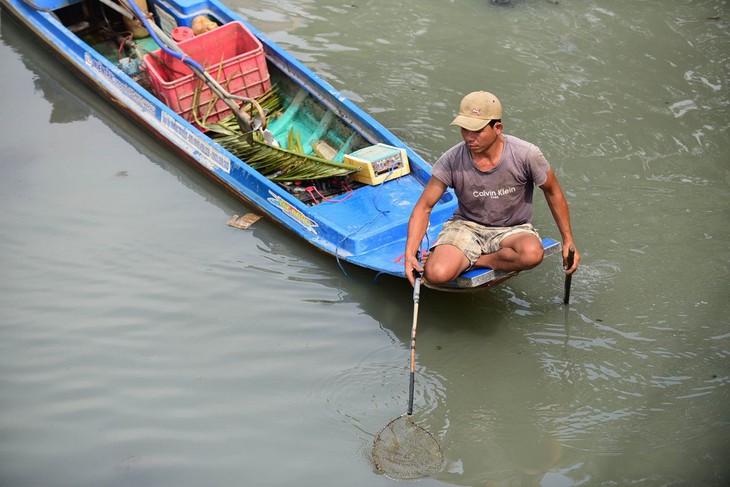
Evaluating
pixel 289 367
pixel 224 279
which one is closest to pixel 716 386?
pixel 289 367

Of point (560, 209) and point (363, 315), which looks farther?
point (363, 315)

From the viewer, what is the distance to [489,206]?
17.6 ft

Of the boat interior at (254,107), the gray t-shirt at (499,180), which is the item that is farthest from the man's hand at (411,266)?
the boat interior at (254,107)

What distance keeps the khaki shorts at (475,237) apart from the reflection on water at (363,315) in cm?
61

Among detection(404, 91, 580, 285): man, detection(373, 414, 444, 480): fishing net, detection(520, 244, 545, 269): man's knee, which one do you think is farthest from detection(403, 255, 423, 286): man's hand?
detection(373, 414, 444, 480): fishing net

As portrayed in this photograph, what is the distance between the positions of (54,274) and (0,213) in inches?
38.4

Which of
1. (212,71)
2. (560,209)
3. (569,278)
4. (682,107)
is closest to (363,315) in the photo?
(569,278)

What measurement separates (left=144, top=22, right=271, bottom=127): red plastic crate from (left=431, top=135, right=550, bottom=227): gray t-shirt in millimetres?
2727

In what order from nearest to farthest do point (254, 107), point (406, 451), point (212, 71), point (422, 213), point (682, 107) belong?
point (406, 451) < point (422, 213) < point (212, 71) < point (254, 107) < point (682, 107)

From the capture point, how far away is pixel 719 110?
7.69 meters

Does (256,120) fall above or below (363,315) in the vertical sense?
above

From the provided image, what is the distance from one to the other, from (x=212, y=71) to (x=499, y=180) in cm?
313

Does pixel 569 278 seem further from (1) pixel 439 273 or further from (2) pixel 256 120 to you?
(2) pixel 256 120

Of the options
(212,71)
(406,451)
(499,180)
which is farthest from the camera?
(212,71)
